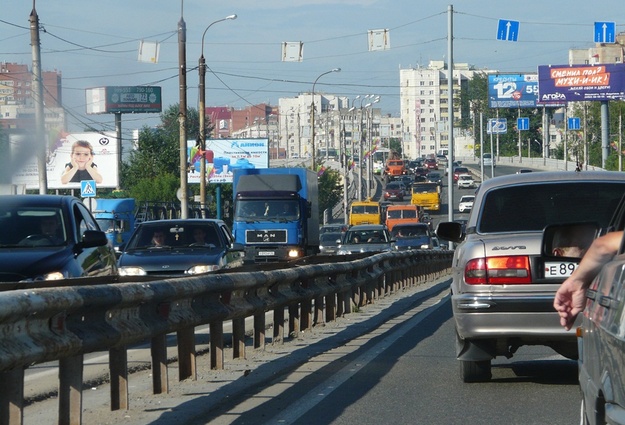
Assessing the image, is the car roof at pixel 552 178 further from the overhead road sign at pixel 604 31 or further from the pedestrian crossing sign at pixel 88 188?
the overhead road sign at pixel 604 31

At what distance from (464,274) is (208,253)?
7.73 m

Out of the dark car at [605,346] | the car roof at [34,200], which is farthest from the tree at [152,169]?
the dark car at [605,346]

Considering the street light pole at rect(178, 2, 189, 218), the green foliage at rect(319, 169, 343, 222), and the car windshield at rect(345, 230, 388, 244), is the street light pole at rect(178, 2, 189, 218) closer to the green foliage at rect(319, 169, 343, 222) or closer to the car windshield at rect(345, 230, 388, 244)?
the car windshield at rect(345, 230, 388, 244)

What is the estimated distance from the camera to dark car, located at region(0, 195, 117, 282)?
38.0 feet

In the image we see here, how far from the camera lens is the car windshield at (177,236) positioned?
1777 cm

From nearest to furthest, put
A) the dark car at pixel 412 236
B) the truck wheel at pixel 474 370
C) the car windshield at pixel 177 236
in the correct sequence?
1. the truck wheel at pixel 474 370
2. the car windshield at pixel 177 236
3. the dark car at pixel 412 236

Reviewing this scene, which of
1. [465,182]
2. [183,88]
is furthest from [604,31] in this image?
[465,182]

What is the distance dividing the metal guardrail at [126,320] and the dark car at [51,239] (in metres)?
1.84

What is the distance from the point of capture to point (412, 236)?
44125mm

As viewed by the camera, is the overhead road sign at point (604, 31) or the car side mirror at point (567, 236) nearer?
the car side mirror at point (567, 236)

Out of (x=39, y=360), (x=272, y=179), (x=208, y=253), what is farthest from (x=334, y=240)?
(x=39, y=360)

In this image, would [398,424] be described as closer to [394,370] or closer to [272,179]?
[394,370]

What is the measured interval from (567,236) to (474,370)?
4.87 metres

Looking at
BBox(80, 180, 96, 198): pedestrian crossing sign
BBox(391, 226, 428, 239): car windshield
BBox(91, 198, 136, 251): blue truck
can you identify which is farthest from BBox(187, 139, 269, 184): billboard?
BBox(391, 226, 428, 239): car windshield
